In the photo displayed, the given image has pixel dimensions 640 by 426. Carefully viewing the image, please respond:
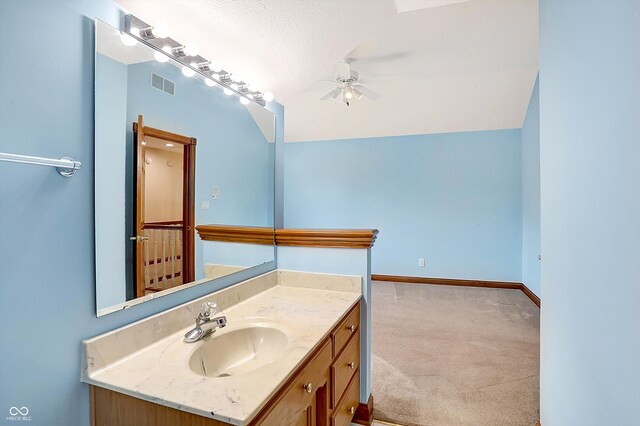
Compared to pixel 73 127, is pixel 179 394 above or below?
below

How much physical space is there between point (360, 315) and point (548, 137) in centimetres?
134

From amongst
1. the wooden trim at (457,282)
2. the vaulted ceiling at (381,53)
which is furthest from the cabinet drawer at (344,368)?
the wooden trim at (457,282)

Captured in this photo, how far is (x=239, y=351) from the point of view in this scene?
4.20 feet

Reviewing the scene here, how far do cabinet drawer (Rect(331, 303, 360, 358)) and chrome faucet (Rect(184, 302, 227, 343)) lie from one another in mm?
473

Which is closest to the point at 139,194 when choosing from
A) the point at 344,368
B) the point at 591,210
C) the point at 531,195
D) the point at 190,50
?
the point at 190,50

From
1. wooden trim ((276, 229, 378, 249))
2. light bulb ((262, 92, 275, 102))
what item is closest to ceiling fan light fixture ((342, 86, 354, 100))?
light bulb ((262, 92, 275, 102))

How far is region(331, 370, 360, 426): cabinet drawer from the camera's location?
140cm

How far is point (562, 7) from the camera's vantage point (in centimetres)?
129

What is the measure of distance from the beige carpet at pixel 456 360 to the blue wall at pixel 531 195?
1.38 feet

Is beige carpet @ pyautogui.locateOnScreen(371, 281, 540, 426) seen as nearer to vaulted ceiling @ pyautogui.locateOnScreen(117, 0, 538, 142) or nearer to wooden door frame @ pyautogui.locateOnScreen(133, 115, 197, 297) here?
wooden door frame @ pyautogui.locateOnScreen(133, 115, 197, 297)

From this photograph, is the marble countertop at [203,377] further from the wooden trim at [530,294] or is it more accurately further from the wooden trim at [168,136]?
the wooden trim at [530,294]

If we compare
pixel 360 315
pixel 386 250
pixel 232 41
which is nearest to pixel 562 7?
pixel 232 41

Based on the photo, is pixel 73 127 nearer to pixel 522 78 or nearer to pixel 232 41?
pixel 232 41

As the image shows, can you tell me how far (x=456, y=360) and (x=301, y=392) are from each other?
2084 millimetres
